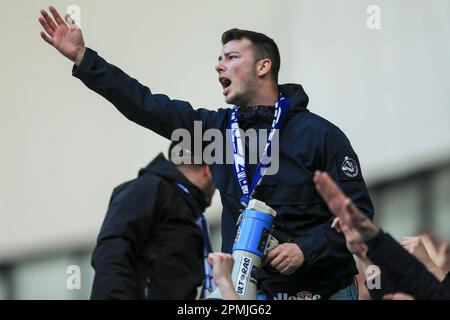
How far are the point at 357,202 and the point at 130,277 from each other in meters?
0.81

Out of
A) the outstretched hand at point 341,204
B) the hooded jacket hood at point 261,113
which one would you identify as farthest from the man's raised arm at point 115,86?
the outstretched hand at point 341,204

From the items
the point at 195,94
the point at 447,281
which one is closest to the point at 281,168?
the point at 447,281

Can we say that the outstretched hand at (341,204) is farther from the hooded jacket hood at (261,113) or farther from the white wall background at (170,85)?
the white wall background at (170,85)

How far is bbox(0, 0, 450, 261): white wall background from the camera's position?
504cm

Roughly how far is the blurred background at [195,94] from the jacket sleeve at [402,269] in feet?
8.22

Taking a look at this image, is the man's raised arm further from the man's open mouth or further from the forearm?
the man's open mouth

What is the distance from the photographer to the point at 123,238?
3500 mm

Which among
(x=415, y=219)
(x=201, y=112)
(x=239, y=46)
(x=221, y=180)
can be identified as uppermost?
(x=239, y=46)

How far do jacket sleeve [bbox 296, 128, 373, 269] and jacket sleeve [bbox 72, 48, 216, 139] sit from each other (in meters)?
0.43

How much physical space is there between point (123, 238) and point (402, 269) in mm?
1277

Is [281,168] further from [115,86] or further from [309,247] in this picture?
[115,86]

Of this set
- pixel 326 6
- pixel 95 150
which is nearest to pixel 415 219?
pixel 326 6

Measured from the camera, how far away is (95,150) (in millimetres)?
5102
